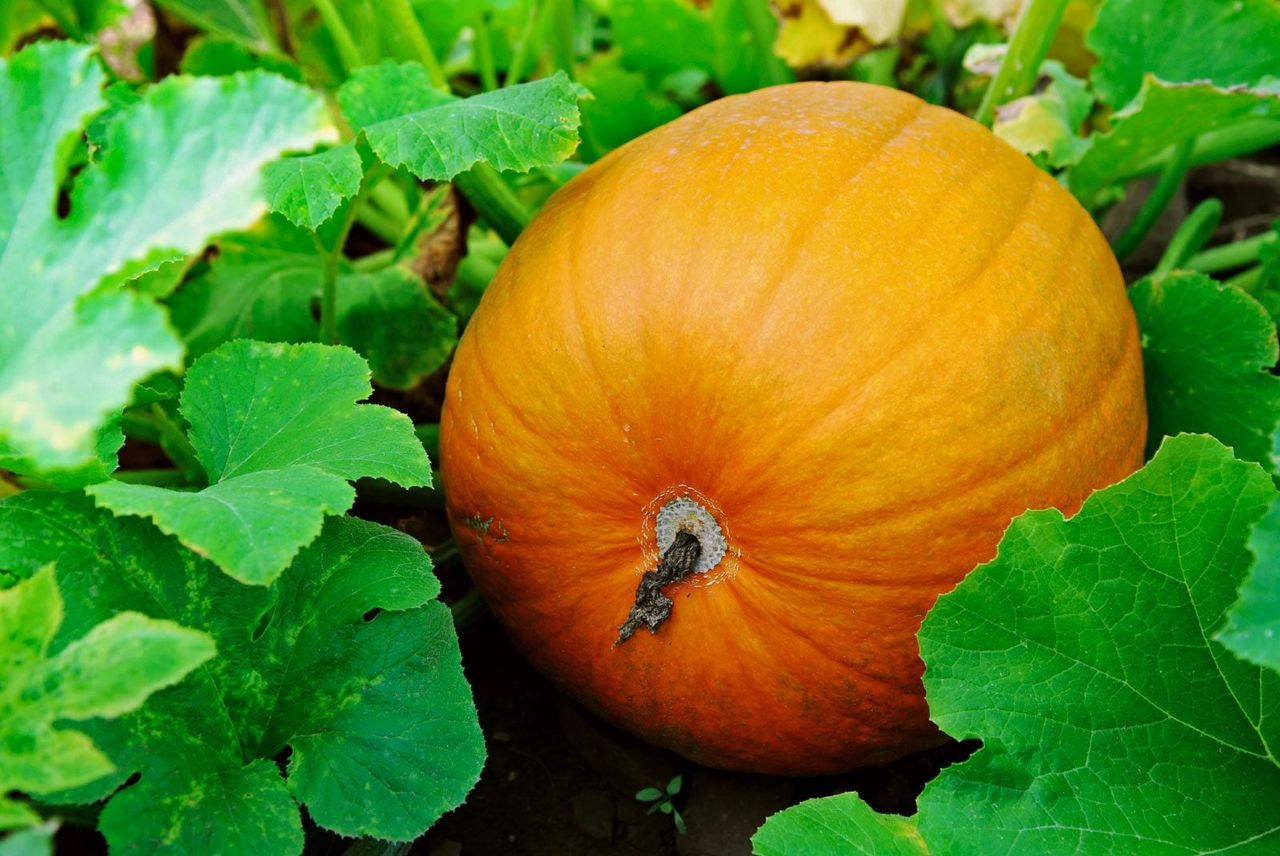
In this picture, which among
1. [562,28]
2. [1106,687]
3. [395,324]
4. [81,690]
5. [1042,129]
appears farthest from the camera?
[562,28]

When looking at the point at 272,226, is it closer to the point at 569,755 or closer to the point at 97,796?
the point at 569,755

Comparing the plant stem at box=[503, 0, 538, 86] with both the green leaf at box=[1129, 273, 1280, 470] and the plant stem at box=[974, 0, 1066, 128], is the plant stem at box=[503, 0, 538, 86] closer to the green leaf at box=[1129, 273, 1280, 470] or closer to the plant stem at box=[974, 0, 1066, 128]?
the plant stem at box=[974, 0, 1066, 128]

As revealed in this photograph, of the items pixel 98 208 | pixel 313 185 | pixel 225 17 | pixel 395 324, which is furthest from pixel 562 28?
pixel 98 208

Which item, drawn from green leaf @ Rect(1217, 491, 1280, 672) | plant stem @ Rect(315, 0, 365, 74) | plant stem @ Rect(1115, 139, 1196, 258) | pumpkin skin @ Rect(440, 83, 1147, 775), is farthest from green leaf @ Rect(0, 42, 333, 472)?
plant stem @ Rect(1115, 139, 1196, 258)

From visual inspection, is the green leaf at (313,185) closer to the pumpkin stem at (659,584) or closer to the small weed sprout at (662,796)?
the pumpkin stem at (659,584)

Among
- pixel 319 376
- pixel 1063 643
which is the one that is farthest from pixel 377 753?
pixel 1063 643

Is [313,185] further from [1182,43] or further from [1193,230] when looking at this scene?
[1193,230]

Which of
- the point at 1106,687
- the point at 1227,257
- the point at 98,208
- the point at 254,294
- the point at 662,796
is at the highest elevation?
the point at 98,208
